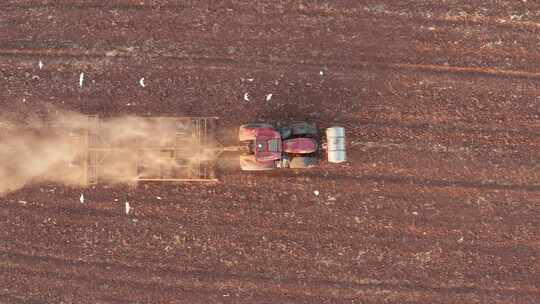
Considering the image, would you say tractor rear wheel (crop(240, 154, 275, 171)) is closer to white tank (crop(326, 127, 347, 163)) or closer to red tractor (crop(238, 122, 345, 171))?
red tractor (crop(238, 122, 345, 171))

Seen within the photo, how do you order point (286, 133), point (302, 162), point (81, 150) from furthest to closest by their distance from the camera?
1. point (81, 150)
2. point (286, 133)
3. point (302, 162)

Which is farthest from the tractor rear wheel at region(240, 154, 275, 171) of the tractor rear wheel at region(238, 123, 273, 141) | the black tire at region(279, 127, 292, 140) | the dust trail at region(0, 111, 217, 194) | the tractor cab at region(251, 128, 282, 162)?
the dust trail at region(0, 111, 217, 194)

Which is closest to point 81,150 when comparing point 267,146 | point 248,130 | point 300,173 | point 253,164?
point 248,130

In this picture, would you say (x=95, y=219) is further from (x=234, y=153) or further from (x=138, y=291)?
(x=234, y=153)

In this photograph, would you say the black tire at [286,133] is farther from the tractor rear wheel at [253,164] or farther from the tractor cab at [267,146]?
the tractor rear wheel at [253,164]

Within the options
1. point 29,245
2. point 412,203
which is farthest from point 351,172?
point 29,245

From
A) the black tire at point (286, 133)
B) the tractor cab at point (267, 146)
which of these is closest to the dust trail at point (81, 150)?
the tractor cab at point (267, 146)

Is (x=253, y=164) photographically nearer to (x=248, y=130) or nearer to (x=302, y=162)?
(x=248, y=130)
